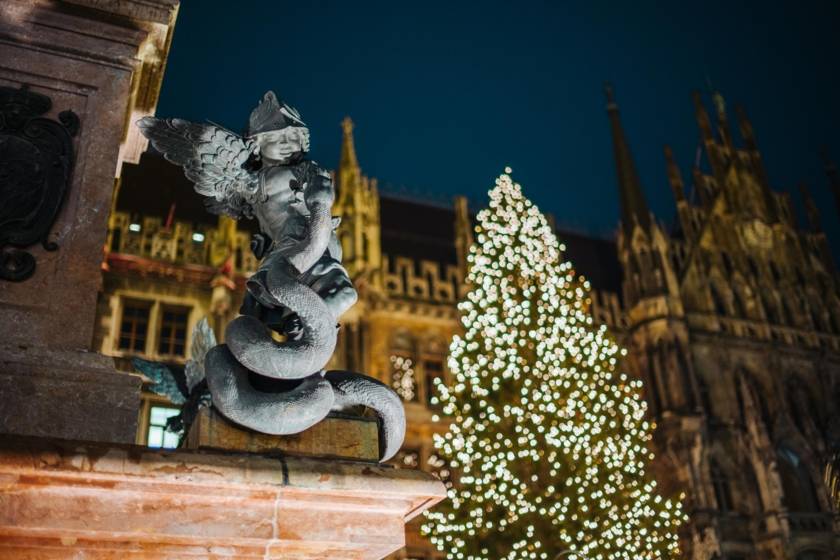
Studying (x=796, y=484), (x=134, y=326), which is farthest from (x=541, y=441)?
(x=796, y=484)

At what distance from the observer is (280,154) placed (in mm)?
4160

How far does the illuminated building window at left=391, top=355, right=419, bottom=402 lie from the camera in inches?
896

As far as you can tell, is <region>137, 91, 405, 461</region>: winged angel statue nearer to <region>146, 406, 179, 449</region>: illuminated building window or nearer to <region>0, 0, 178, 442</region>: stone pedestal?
<region>0, 0, 178, 442</region>: stone pedestal

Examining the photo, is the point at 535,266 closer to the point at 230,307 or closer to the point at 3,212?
the point at 230,307

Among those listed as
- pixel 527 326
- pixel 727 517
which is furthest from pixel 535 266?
pixel 727 517

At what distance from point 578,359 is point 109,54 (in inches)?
475

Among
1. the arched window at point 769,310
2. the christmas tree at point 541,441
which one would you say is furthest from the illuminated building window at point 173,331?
the arched window at point 769,310

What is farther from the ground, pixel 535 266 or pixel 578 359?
pixel 535 266

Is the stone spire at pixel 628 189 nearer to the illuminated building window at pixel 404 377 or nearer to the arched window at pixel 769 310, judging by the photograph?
the arched window at pixel 769 310

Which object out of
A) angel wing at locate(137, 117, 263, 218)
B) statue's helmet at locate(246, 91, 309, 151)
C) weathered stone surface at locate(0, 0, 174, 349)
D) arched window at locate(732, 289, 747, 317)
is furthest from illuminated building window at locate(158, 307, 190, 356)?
arched window at locate(732, 289, 747, 317)

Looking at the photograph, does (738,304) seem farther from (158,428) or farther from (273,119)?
(273,119)

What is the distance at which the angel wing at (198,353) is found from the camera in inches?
149

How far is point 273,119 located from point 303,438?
5.63 feet

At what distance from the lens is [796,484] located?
26.0m
